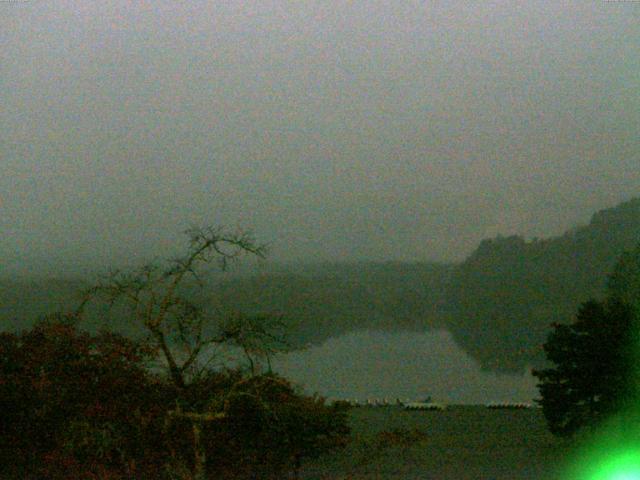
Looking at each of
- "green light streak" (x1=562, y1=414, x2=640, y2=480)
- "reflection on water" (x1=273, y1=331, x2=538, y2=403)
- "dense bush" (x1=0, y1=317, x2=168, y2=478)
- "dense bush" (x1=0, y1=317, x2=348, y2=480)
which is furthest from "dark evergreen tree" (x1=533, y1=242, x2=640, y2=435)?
"reflection on water" (x1=273, y1=331, x2=538, y2=403)

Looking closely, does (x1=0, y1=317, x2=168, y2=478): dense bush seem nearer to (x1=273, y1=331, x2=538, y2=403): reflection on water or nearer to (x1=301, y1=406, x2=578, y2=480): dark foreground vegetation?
(x1=301, y1=406, x2=578, y2=480): dark foreground vegetation

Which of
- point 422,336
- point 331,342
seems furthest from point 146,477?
point 422,336

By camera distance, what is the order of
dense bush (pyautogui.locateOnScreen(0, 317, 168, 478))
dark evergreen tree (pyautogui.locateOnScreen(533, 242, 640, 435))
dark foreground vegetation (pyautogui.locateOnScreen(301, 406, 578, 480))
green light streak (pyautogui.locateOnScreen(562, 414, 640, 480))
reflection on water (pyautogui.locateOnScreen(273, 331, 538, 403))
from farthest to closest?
1. reflection on water (pyautogui.locateOnScreen(273, 331, 538, 403))
2. dark evergreen tree (pyautogui.locateOnScreen(533, 242, 640, 435))
3. dark foreground vegetation (pyautogui.locateOnScreen(301, 406, 578, 480))
4. green light streak (pyautogui.locateOnScreen(562, 414, 640, 480))
5. dense bush (pyautogui.locateOnScreen(0, 317, 168, 478))

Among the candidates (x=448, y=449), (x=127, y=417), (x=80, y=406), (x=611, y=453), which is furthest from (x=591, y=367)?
(x=80, y=406)

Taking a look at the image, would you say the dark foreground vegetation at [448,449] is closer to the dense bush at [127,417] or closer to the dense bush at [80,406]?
the dense bush at [127,417]

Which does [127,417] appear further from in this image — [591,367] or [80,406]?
[591,367]

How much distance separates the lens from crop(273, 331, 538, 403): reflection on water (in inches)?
1471

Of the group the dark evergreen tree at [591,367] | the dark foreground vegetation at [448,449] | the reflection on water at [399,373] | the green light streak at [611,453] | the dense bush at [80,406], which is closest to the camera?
the dense bush at [80,406]

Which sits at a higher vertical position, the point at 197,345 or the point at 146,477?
the point at 197,345

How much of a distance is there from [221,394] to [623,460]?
18.6ft

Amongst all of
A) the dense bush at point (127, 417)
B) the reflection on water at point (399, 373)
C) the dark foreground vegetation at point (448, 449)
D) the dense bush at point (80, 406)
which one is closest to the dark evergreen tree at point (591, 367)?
the dark foreground vegetation at point (448, 449)

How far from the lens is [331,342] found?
50875mm

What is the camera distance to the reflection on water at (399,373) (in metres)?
37.4

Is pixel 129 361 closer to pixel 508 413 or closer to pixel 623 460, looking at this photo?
pixel 623 460
